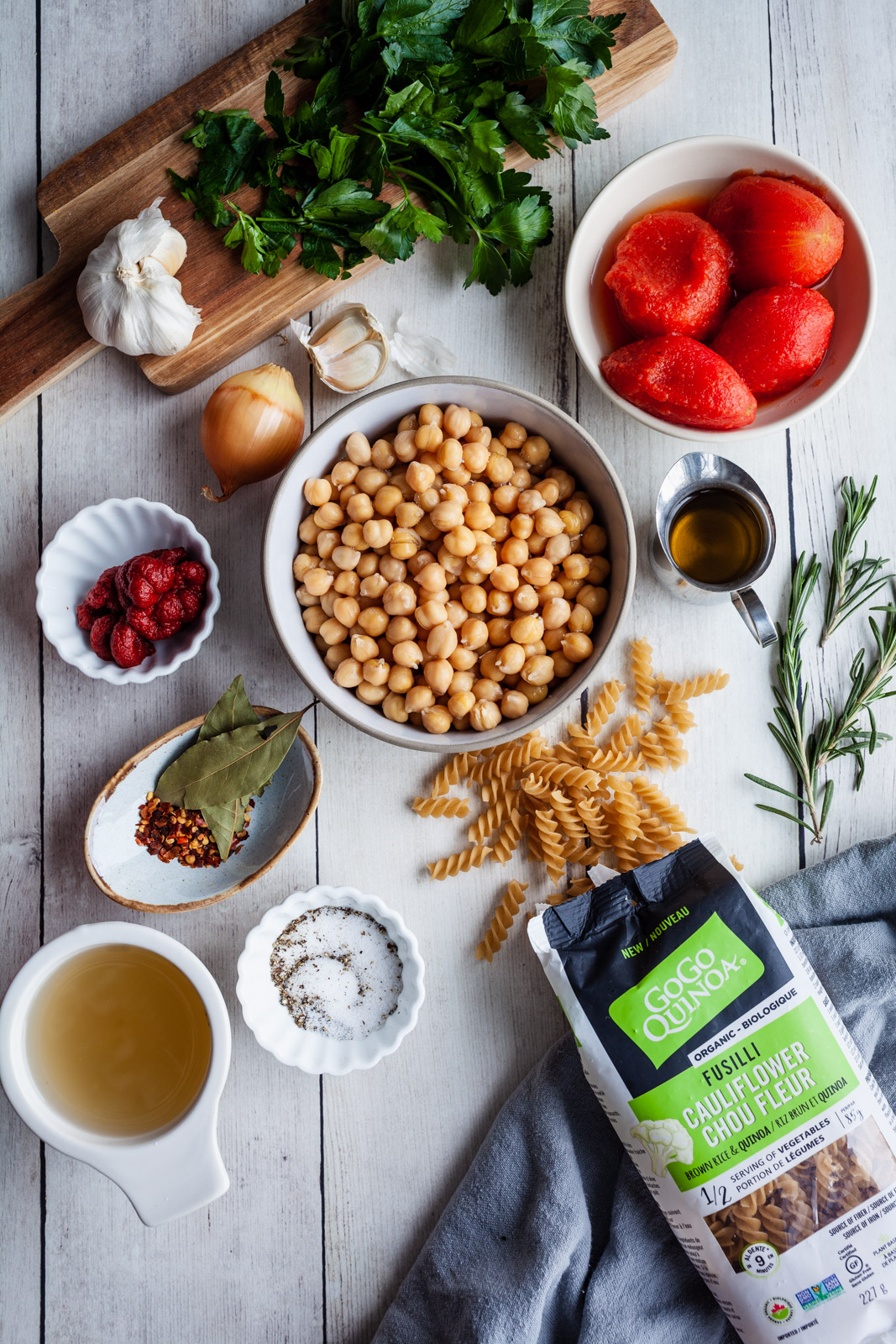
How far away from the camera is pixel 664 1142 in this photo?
1.53m

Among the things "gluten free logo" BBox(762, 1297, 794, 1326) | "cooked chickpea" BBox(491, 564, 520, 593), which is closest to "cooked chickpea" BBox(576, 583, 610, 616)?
"cooked chickpea" BBox(491, 564, 520, 593)

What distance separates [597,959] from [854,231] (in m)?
1.32

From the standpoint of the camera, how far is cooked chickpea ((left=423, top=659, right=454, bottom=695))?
1.53 meters

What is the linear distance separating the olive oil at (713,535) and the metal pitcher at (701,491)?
0.01 m

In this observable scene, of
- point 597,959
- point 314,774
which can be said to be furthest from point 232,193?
point 597,959

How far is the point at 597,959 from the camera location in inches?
63.2

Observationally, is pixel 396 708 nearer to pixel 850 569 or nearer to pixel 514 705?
pixel 514 705

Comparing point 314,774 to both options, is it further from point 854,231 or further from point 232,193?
point 854,231

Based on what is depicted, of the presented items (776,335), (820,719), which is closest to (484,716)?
(820,719)

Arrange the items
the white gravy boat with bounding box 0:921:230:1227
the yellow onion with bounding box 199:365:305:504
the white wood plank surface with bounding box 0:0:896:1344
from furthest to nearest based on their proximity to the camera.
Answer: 1. the white wood plank surface with bounding box 0:0:896:1344
2. the yellow onion with bounding box 199:365:305:504
3. the white gravy boat with bounding box 0:921:230:1227

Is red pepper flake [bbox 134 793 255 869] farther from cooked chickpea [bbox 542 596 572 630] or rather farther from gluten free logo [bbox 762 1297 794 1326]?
gluten free logo [bbox 762 1297 794 1326]

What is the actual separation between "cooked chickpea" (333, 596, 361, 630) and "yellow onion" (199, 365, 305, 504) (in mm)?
288

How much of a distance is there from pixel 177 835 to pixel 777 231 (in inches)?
57.1

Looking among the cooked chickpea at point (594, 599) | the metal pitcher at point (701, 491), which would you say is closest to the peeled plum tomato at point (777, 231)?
the metal pitcher at point (701, 491)
